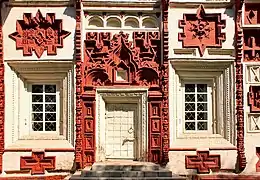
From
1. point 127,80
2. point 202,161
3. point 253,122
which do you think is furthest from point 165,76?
point 253,122

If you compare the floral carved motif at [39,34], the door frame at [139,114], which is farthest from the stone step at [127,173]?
the floral carved motif at [39,34]

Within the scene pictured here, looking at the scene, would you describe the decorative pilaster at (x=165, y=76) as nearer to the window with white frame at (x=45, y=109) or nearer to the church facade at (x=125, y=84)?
the church facade at (x=125, y=84)

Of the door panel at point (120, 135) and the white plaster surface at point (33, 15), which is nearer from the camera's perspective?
the white plaster surface at point (33, 15)

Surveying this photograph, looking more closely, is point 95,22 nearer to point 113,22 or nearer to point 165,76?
point 113,22

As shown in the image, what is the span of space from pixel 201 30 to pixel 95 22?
2632 millimetres

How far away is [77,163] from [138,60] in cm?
288

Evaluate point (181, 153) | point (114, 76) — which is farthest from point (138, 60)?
point (181, 153)

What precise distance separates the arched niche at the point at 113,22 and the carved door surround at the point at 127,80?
252mm

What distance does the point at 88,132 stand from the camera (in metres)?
10.9

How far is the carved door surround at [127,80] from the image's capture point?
35.9ft

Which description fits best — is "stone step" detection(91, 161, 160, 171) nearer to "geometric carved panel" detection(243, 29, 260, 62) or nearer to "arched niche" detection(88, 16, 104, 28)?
"arched niche" detection(88, 16, 104, 28)

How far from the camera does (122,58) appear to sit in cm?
1114

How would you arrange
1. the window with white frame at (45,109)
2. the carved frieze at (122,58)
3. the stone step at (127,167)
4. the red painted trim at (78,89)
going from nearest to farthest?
the stone step at (127,167)
the red painted trim at (78,89)
the carved frieze at (122,58)
the window with white frame at (45,109)

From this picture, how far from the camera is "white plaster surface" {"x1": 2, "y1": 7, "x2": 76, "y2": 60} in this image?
1101cm
